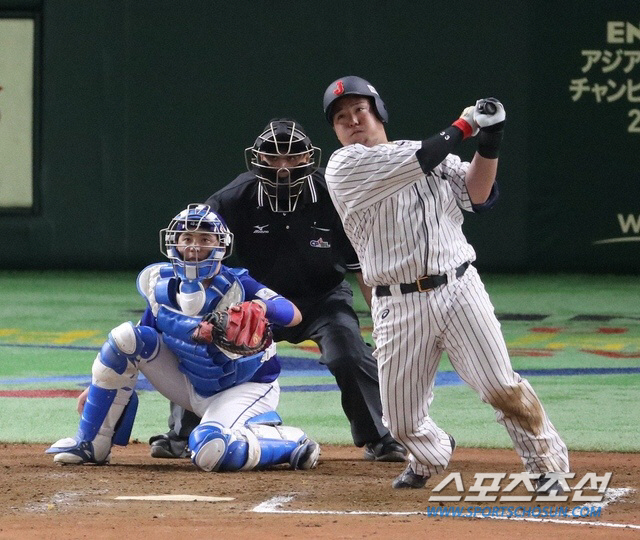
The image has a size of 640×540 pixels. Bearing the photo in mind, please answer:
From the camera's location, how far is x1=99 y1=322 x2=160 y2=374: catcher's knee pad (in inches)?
243

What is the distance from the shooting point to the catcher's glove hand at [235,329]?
19.6 feet

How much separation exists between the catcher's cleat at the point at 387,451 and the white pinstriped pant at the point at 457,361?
1.05 meters

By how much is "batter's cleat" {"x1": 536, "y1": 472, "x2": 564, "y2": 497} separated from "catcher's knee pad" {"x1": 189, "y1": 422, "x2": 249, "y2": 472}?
1.42m

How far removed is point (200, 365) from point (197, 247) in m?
0.56

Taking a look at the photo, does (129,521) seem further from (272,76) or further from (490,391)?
(272,76)

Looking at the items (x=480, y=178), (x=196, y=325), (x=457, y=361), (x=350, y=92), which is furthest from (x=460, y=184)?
(x=196, y=325)

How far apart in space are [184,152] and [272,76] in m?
1.30

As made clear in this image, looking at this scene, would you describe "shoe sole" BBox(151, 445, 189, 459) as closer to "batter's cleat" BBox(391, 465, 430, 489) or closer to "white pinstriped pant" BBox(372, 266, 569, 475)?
"batter's cleat" BBox(391, 465, 430, 489)

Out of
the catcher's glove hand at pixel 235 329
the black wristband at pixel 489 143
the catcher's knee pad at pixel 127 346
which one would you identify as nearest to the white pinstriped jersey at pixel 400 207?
the black wristband at pixel 489 143

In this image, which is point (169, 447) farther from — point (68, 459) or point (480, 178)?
point (480, 178)

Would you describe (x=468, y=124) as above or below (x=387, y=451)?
above

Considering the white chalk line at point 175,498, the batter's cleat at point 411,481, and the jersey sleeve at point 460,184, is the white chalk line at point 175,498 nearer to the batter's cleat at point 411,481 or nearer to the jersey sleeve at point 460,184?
the batter's cleat at point 411,481

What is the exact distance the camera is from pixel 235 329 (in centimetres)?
596

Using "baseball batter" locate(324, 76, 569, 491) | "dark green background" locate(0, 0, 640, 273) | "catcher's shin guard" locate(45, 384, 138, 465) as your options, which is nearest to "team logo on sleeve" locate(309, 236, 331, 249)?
"catcher's shin guard" locate(45, 384, 138, 465)
